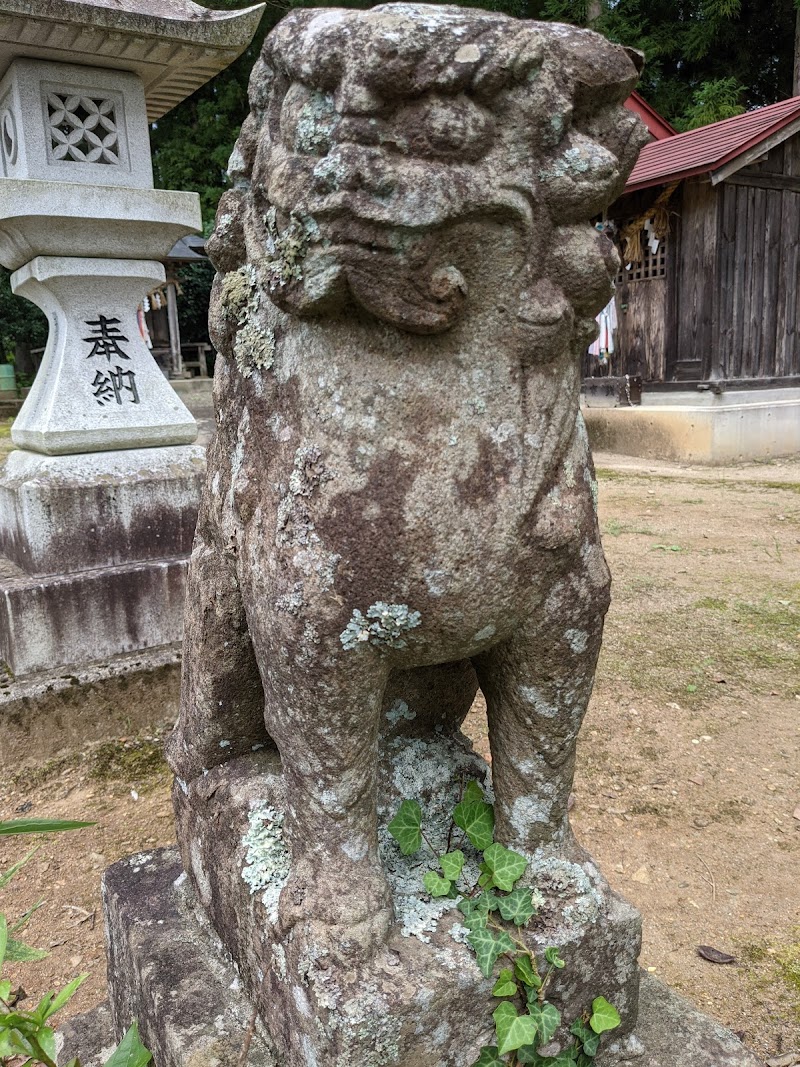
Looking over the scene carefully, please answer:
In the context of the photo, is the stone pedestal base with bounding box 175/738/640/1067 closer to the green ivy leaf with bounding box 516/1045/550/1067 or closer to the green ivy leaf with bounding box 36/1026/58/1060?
the green ivy leaf with bounding box 516/1045/550/1067

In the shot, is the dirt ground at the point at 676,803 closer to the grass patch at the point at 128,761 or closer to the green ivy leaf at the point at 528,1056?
the grass patch at the point at 128,761

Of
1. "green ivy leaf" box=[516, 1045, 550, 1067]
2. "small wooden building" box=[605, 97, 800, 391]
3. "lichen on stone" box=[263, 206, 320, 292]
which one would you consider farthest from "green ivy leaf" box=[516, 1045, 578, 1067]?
"small wooden building" box=[605, 97, 800, 391]

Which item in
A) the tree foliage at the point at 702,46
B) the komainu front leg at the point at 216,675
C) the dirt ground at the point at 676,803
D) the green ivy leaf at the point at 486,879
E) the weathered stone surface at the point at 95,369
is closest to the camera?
the green ivy leaf at the point at 486,879

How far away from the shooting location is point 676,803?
2801 millimetres

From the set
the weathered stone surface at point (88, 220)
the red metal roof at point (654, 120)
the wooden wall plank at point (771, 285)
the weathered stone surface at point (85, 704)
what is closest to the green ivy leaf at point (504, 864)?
the weathered stone surface at point (85, 704)

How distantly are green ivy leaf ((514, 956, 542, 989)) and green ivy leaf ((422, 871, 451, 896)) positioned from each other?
0.14 meters

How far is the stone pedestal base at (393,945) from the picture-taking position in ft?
3.80

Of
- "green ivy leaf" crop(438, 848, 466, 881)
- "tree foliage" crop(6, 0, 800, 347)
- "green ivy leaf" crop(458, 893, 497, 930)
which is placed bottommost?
"green ivy leaf" crop(458, 893, 497, 930)

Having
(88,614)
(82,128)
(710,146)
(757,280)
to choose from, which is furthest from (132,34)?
(757,280)

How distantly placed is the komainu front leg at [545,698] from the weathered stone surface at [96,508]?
239 centimetres

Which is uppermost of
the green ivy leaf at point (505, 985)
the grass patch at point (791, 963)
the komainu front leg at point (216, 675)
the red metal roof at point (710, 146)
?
the red metal roof at point (710, 146)

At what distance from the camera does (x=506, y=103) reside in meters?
1.02

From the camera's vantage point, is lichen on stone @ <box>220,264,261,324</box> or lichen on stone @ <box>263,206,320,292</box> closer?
lichen on stone @ <box>263,206,320,292</box>

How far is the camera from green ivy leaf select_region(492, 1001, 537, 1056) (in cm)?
119
